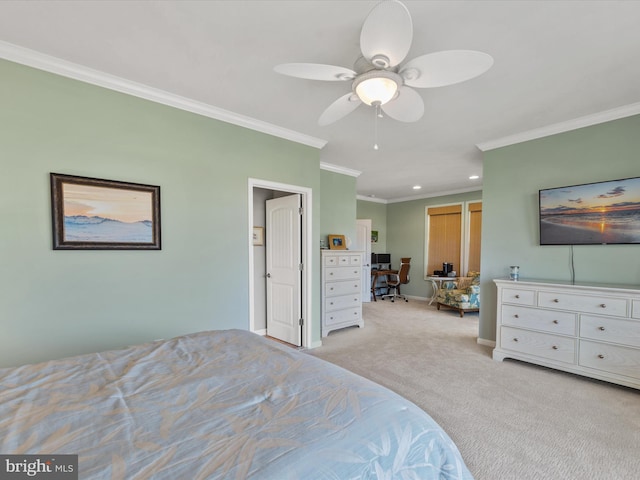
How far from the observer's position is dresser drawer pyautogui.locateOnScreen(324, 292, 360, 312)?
4383 mm

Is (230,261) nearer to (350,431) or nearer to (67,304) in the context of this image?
(67,304)

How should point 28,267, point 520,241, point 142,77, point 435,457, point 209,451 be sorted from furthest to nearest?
1. point 520,241
2. point 142,77
3. point 28,267
4. point 435,457
5. point 209,451

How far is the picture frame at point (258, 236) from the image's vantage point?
13.9 feet

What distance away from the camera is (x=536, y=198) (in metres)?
3.41

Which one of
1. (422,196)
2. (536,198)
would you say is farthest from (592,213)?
(422,196)

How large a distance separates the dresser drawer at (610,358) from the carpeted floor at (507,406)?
0.18 m

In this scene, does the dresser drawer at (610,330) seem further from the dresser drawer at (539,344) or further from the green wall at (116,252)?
the green wall at (116,252)

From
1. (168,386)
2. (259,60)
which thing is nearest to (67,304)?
(168,386)

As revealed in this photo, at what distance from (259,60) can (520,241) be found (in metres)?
3.49

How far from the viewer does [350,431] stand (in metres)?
0.91

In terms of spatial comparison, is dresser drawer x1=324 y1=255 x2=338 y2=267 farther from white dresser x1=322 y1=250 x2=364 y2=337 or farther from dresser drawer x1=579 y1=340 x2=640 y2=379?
dresser drawer x1=579 y1=340 x2=640 y2=379

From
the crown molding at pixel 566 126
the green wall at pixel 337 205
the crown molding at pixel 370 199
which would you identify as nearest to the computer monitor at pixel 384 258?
the crown molding at pixel 370 199

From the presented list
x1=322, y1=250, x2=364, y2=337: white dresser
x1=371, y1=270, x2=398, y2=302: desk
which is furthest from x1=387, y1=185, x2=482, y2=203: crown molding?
x1=322, y1=250, x2=364, y2=337: white dresser

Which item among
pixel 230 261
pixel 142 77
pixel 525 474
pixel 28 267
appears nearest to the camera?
pixel 525 474
